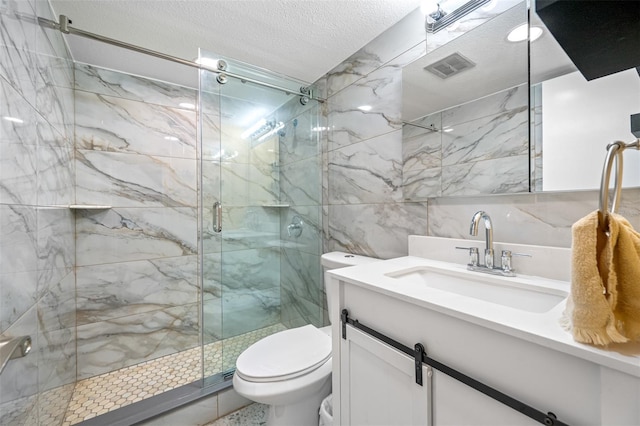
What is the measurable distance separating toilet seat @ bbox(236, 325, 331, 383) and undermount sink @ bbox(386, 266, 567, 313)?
0.60 metres

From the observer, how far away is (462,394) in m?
0.64

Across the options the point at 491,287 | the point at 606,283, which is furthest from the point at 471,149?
the point at 606,283

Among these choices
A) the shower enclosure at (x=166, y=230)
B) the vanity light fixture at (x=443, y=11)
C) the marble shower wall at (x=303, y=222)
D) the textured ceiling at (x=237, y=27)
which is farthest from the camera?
the marble shower wall at (x=303, y=222)

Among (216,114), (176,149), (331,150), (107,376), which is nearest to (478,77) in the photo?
(331,150)

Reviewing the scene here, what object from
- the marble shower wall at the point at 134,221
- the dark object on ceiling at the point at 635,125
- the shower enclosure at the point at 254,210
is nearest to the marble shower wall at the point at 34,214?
the marble shower wall at the point at 134,221

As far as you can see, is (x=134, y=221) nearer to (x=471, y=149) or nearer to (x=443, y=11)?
(x=471, y=149)

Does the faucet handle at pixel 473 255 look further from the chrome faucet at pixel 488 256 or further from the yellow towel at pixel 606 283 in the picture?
the yellow towel at pixel 606 283

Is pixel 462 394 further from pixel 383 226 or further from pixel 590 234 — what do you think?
pixel 383 226

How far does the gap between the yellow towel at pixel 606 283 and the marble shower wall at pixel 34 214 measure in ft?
4.59

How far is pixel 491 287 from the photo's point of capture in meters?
0.94

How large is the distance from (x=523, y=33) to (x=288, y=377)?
169cm

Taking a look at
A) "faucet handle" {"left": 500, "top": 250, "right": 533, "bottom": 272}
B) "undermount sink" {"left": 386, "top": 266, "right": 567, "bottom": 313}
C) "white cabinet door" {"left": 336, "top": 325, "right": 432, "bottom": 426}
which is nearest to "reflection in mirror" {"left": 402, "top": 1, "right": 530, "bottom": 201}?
"faucet handle" {"left": 500, "top": 250, "right": 533, "bottom": 272}

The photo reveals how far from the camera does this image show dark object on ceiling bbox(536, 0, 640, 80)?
0.44 m

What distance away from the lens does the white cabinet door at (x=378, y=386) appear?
→ 2.39 feet
